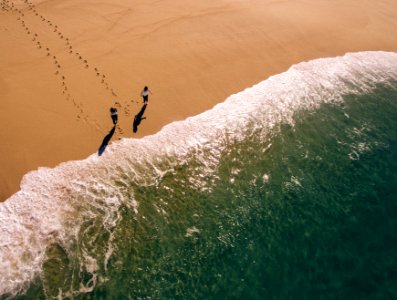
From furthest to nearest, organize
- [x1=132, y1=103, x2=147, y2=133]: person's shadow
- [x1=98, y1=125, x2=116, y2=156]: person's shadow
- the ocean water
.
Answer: [x1=132, y1=103, x2=147, y2=133]: person's shadow < [x1=98, y1=125, x2=116, y2=156]: person's shadow < the ocean water

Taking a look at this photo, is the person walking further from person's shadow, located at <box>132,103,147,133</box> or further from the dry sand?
person's shadow, located at <box>132,103,147,133</box>

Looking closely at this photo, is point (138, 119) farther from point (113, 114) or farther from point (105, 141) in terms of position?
point (105, 141)

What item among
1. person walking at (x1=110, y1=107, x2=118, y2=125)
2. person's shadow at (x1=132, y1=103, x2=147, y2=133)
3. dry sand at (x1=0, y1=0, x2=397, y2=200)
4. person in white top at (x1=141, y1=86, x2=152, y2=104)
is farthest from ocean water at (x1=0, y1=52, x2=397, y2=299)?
person in white top at (x1=141, y1=86, x2=152, y2=104)

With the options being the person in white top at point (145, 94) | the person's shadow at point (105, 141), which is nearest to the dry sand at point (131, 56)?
the person's shadow at point (105, 141)

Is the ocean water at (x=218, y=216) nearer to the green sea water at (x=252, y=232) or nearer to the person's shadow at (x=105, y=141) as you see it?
the green sea water at (x=252, y=232)

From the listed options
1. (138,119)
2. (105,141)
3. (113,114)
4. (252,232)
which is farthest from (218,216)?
(113,114)

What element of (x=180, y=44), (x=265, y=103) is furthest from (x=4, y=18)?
(x=265, y=103)

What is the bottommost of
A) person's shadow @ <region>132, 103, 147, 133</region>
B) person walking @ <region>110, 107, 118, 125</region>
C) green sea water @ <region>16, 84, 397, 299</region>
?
green sea water @ <region>16, 84, 397, 299</region>
